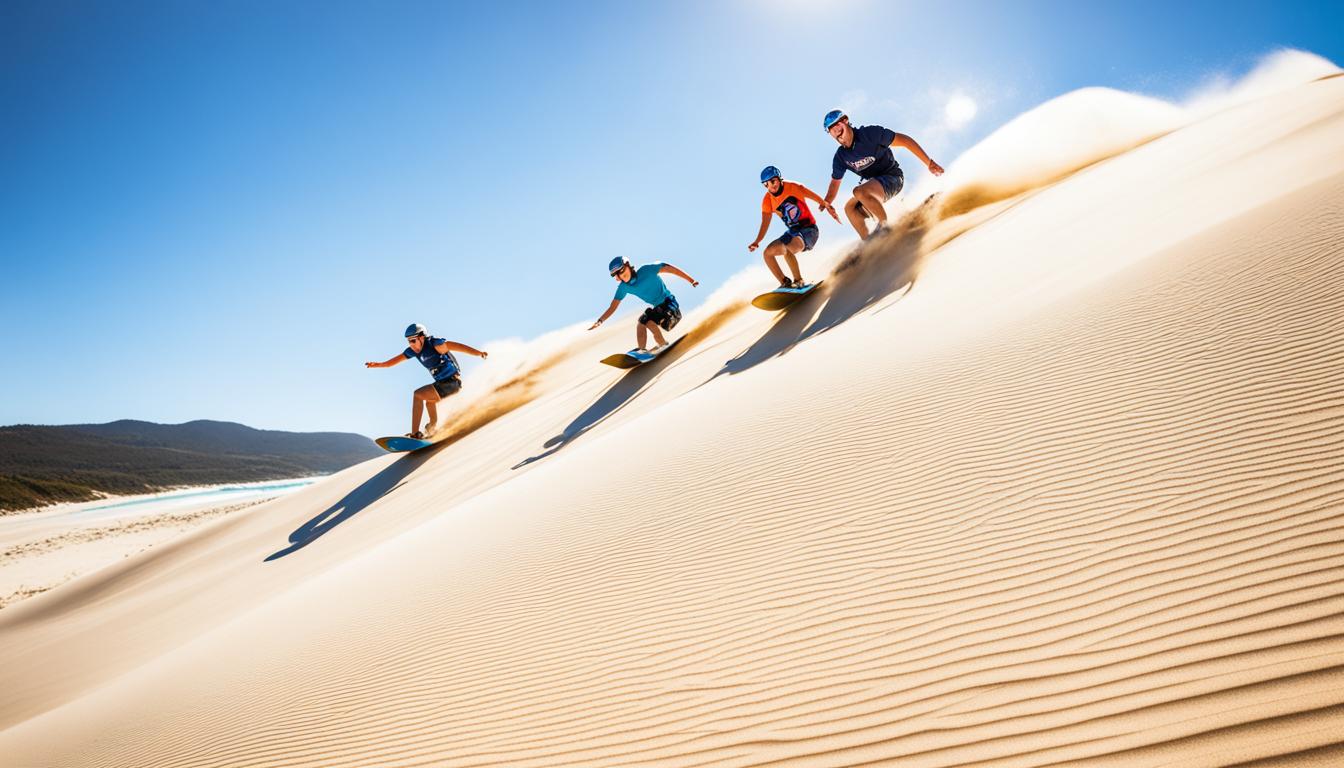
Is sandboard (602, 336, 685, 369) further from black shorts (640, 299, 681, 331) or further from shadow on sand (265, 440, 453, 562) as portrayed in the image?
shadow on sand (265, 440, 453, 562)

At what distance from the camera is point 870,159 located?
9.45 metres

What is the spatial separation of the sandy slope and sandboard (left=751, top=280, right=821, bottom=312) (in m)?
3.33

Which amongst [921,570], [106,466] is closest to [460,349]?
[921,570]

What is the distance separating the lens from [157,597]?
9609mm

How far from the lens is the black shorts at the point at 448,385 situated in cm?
1200

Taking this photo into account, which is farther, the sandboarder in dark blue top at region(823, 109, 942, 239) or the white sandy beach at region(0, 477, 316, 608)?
the white sandy beach at region(0, 477, 316, 608)

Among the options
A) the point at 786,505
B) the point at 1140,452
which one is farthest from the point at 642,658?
the point at 1140,452

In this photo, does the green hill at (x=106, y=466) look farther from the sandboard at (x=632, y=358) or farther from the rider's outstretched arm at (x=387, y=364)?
A: the sandboard at (x=632, y=358)

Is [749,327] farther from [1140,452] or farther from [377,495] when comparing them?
[1140,452]

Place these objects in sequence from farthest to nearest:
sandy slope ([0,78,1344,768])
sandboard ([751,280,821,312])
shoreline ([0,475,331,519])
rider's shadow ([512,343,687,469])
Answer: shoreline ([0,475,331,519]), sandboard ([751,280,821,312]), rider's shadow ([512,343,687,469]), sandy slope ([0,78,1344,768])

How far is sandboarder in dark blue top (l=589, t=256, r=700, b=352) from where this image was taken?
11.1m

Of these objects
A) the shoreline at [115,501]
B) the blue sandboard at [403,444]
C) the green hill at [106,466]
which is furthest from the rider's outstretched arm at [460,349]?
the green hill at [106,466]

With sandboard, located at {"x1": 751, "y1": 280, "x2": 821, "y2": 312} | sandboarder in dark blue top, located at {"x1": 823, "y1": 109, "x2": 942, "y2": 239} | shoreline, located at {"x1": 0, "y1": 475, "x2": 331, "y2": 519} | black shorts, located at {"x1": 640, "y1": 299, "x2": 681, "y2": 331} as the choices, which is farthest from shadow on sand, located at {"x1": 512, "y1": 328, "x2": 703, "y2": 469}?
shoreline, located at {"x1": 0, "y1": 475, "x2": 331, "y2": 519}

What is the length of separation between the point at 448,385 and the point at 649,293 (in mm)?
4425
